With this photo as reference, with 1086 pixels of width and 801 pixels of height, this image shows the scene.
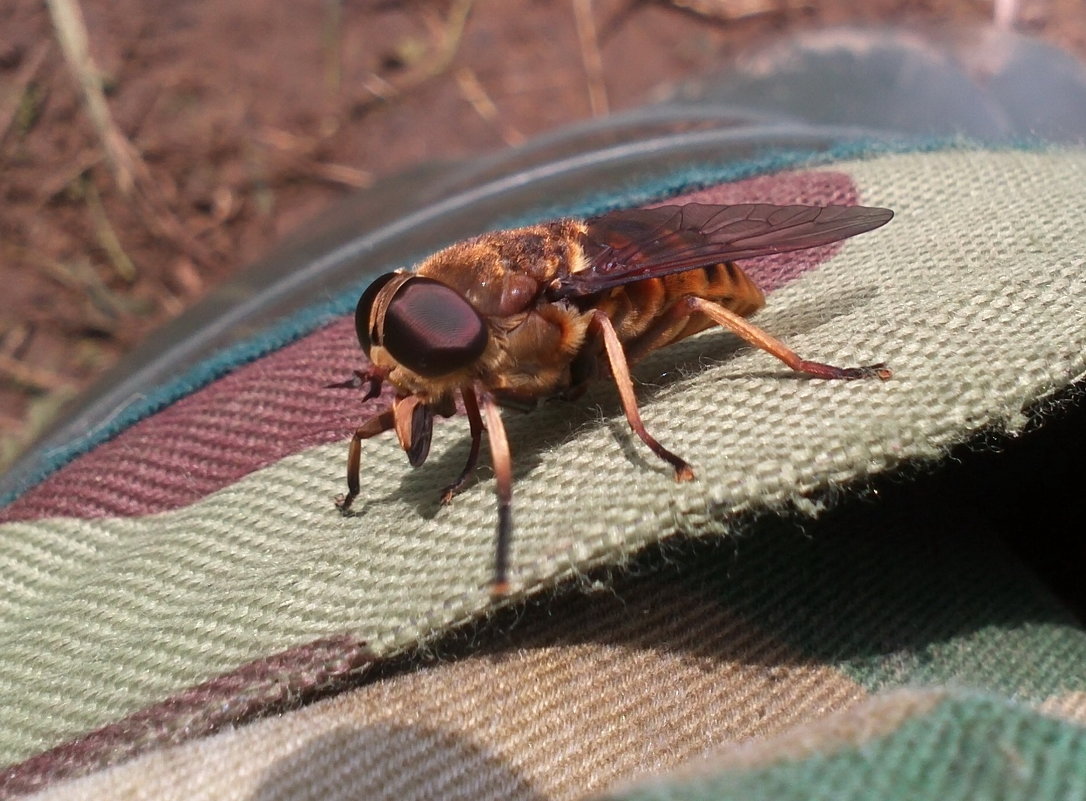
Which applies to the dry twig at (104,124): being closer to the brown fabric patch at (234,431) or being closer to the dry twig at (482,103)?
the dry twig at (482,103)

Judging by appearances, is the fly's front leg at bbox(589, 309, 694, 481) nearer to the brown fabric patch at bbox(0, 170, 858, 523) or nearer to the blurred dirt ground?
the brown fabric patch at bbox(0, 170, 858, 523)

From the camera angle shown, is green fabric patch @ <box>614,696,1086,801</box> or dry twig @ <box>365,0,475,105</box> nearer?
green fabric patch @ <box>614,696,1086,801</box>

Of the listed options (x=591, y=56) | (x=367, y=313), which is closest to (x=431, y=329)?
(x=367, y=313)

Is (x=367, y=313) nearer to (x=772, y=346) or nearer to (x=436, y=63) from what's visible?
(x=772, y=346)

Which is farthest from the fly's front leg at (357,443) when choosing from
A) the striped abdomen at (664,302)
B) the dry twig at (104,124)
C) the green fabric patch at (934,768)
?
the dry twig at (104,124)

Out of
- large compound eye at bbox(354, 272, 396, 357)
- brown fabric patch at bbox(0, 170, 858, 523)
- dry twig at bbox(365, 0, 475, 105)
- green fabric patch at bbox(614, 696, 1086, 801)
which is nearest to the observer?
green fabric patch at bbox(614, 696, 1086, 801)

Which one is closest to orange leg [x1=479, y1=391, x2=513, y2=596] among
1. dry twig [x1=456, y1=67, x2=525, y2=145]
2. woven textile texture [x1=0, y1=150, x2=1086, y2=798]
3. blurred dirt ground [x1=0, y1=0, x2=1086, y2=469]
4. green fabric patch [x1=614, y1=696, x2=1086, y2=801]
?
woven textile texture [x1=0, y1=150, x2=1086, y2=798]

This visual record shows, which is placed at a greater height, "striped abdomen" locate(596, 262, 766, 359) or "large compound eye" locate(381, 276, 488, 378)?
"large compound eye" locate(381, 276, 488, 378)
